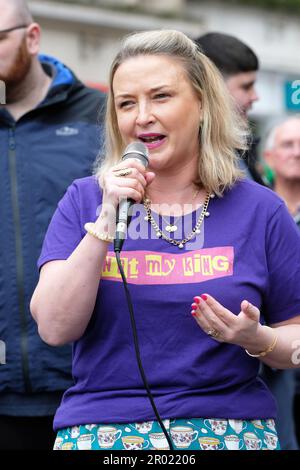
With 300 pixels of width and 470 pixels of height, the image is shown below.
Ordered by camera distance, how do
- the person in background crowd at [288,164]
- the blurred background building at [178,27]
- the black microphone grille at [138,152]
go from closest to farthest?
the black microphone grille at [138,152] < the person in background crowd at [288,164] < the blurred background building at [178,27]

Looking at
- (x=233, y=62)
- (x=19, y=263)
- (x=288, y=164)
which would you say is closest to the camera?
(x=19, y=263)

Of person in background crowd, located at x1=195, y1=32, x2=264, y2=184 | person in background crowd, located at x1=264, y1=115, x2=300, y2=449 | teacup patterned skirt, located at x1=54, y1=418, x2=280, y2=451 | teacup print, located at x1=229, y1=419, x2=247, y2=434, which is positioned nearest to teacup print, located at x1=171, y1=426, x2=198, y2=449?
teacup patterned skirt, located at x1=54, y1=418, x2=280, y2=451

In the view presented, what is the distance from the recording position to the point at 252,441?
2.72 metres

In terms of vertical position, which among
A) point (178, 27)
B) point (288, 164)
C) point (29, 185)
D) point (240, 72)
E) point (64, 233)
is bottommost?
point (178, 27)

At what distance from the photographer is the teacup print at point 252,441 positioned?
2.71 metres

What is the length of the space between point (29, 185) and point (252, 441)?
1.46 meters

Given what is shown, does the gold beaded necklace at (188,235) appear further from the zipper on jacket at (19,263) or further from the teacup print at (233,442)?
the zipper on jacket at (19,263)

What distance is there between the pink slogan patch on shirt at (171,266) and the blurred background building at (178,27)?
12758 millimetres

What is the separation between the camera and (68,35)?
1644 centimetres

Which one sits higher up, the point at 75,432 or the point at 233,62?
the point at 233,62

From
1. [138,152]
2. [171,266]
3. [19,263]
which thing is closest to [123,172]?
[138,152]

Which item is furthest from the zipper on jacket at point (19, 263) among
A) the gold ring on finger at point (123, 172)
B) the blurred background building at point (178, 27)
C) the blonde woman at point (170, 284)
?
the blurred background building at point (178, 27)

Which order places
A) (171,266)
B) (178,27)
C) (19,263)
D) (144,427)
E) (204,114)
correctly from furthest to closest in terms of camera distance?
(178,27), (19,263), (204,114), (171,266), (144,427)

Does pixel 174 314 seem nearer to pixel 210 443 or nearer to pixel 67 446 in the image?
pixel 210 443
